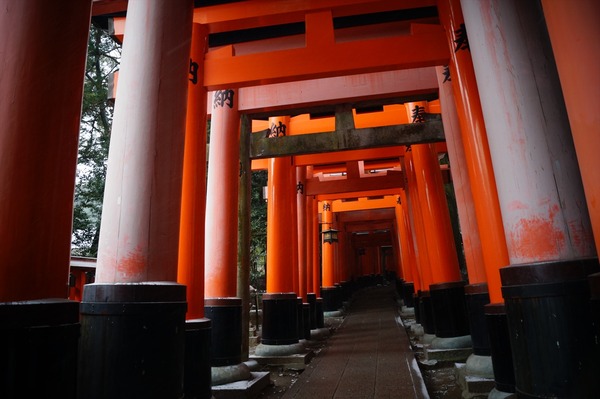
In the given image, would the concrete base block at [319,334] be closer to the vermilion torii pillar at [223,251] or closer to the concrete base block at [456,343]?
the concrete base block at [456,343]

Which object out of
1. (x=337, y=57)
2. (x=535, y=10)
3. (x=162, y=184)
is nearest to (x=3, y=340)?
(x=162, y=184)

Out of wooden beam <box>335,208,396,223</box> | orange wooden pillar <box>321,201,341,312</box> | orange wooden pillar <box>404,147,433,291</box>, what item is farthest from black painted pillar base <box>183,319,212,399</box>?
wooden beam <box>335,208,396,223</box>

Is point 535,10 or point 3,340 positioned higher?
point 535,10

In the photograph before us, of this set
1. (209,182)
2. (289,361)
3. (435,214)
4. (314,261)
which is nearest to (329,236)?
(314,261)

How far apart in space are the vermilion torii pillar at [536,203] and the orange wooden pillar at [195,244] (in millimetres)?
2618

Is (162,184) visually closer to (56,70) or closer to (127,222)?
(127,222)

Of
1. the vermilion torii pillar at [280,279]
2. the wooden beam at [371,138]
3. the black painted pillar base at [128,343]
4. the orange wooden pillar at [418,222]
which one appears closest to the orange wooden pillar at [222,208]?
the wooden beam at [371,138]

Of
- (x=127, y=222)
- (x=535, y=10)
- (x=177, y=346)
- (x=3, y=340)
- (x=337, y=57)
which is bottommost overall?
(x=177, y=346)

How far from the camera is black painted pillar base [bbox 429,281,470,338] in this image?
661 centimetres

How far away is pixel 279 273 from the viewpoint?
302 inches

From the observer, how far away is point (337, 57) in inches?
187

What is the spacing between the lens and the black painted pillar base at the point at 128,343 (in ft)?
7.63

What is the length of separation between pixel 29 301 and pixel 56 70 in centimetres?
101

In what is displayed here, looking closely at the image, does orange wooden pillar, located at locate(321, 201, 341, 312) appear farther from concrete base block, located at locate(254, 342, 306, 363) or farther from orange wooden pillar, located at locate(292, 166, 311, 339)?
concrete base block, located at locate(254, 342, 306, 363)
